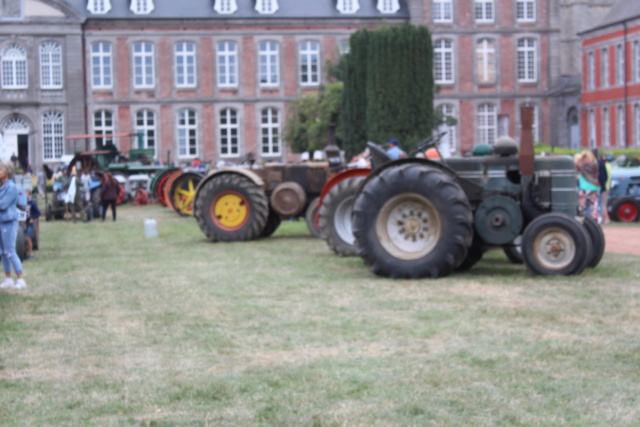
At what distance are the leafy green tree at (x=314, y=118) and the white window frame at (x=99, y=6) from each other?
1164 centimetres

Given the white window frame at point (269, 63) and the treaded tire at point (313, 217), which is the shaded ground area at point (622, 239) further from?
the white window frame at point (269, 63)

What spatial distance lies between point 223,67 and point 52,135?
962 centimetres

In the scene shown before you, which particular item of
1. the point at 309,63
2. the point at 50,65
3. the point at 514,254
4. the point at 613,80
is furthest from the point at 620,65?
the point at 514,254

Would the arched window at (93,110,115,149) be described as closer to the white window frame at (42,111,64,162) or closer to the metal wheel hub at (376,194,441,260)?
the white window frame at (42,111,64,162)

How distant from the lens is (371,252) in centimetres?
1327

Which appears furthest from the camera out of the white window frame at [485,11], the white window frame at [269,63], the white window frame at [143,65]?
the white window frame at [485,11]

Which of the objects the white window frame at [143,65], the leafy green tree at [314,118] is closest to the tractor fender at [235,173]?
the leafy green tree at [314,118]

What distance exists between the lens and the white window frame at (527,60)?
60438 millimetres

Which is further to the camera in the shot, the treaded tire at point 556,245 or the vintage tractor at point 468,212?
the vintage tractor at point 468,212

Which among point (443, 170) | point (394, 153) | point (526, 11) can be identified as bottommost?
point (443, 170)

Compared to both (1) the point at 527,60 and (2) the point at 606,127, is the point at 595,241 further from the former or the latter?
(1) the point at 527,60

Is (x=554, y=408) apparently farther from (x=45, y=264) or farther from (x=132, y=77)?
(x=132, y=77)

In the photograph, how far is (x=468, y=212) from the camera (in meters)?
12.9

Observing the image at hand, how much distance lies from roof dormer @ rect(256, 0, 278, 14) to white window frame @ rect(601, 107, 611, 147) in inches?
708
